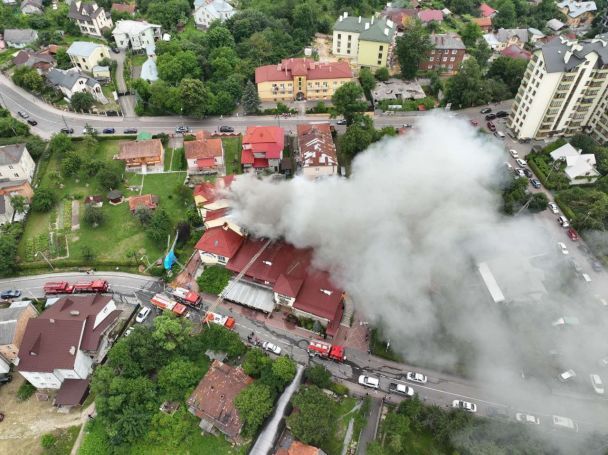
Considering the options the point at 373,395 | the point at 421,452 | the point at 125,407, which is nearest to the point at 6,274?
the point at 125,407

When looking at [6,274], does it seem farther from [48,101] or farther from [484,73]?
[484,73]

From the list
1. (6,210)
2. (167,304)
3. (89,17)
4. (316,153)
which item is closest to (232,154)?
(316,153)

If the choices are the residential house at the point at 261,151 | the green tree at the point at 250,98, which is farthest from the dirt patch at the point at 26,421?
the green tree at the point at 250,98

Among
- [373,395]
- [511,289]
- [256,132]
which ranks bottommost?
[373,395]

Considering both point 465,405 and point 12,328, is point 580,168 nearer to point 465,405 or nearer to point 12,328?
point 465,405

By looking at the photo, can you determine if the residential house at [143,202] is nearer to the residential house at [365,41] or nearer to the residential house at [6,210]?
Result: the residential house at [6,210]
